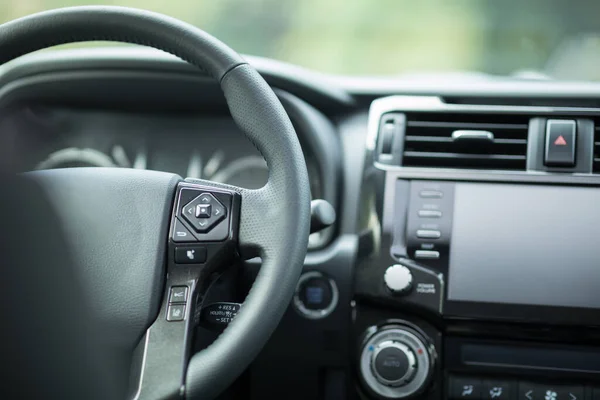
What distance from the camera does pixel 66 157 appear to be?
6.81 ft

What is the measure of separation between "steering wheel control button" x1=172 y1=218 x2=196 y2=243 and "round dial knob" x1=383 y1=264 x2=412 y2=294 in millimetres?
489

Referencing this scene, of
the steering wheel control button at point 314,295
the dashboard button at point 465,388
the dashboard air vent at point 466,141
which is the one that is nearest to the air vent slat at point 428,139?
the dashboard air vent at point 466,141

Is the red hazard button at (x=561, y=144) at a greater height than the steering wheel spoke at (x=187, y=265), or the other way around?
the red hazard button at (x=561, y=144)

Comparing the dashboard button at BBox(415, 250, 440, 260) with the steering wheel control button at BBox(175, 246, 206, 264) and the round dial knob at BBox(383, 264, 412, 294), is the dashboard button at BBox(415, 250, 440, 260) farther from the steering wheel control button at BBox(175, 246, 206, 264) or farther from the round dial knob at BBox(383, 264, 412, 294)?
the steering wheel control button at BBox(175, 246, 206, 264)

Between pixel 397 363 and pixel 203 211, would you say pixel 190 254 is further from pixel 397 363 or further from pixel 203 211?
pixel 397 363

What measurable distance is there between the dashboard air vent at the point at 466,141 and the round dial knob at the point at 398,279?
219mm

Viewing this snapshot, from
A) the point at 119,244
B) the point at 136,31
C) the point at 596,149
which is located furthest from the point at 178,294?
the point at 596,149

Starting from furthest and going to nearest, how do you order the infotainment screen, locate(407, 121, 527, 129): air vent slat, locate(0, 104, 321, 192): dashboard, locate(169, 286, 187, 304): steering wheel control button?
locate(0, 104, 321, 192): dashboard
locate(407, 121, 527, 129): air vent slat
the infotainment screen
locate(169, 286, 187, 304): steering wheel control button

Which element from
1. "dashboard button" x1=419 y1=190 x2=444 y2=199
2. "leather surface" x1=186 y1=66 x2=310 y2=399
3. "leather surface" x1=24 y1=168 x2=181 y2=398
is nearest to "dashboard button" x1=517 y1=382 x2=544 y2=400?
"dashboard button" x1=419 y1=190 x2=444 y2=199

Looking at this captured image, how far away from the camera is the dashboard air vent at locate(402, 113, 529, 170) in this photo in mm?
1583

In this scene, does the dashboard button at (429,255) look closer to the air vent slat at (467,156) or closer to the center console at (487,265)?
the center console at (487,265)

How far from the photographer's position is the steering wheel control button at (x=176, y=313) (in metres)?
1.16

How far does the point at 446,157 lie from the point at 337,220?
27cm

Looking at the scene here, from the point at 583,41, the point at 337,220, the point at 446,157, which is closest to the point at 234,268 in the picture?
the point at 337,220
